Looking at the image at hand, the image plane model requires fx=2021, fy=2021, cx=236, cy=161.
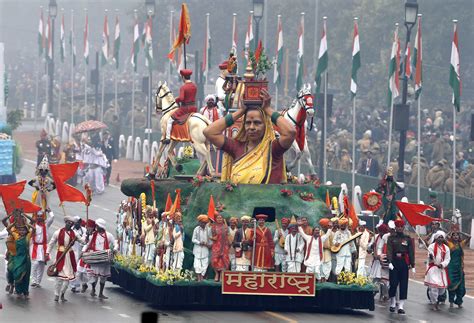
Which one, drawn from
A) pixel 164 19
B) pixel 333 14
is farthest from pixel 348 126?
pixel 164 19

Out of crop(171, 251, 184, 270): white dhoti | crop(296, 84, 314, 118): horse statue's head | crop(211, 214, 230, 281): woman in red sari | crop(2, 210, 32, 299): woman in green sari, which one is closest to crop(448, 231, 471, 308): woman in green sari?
crop(296, 84, 314, 118): horse statue's head

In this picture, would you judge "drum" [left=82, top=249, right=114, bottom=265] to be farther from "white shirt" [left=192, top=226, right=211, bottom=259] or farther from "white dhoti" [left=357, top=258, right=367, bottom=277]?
"white dhoti" [left=357, top=258, right=367, bottom=277]

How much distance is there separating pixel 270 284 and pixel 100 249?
3703 millimetres

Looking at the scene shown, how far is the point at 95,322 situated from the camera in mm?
34406

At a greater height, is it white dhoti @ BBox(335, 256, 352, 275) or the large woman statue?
the large woman statue

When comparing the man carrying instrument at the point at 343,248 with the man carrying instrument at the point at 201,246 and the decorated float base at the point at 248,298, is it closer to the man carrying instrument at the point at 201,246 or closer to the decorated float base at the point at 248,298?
the decorated float base at the point at 248,298

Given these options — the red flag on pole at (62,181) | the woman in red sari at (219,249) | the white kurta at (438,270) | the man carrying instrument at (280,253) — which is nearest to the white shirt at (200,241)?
the woman in red sari at (219,249)

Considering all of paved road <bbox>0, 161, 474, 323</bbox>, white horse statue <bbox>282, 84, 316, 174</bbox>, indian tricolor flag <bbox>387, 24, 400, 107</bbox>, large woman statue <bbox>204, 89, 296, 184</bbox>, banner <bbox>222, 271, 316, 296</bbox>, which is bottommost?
paved road <bbox>0, 161, 474, 323</bbox>

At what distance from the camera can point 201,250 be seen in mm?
36531

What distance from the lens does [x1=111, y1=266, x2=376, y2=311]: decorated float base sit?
36.4 metres

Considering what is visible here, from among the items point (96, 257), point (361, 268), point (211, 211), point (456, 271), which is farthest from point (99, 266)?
point (456, 271)

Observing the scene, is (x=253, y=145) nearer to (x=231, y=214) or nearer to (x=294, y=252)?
(x=231, y=214)

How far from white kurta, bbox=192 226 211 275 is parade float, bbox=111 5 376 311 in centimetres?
18

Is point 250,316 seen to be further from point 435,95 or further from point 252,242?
point 435,95
